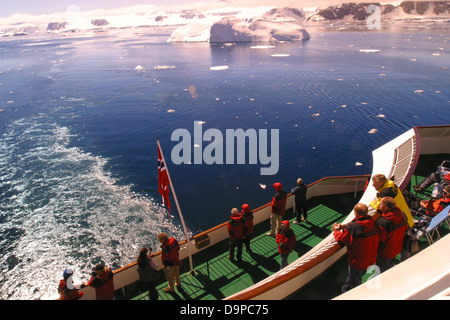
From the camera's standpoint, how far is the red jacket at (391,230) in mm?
4492

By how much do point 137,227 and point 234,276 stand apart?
7.04 metres

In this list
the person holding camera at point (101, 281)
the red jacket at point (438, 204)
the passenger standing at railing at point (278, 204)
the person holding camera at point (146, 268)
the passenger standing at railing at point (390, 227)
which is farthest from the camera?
the passenger standing at railing at point (278, 204)

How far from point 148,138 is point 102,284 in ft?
58.1

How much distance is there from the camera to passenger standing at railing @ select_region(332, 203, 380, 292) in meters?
4.34

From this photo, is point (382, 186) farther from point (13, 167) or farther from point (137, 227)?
point (13, 167)

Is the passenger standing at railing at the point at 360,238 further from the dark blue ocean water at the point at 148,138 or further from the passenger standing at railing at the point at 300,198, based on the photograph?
the dark blue ocean water at the point at 148,138

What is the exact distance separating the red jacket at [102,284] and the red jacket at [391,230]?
5002 mm

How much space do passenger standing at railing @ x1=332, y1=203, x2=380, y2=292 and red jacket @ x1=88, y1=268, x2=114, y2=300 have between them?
4.29 m

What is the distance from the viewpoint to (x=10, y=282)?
10266 mm

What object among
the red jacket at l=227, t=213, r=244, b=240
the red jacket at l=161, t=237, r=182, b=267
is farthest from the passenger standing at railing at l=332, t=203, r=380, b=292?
the red jacket at l=161, t=237, r=182, b=267

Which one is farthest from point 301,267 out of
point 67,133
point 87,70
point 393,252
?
point 87,70

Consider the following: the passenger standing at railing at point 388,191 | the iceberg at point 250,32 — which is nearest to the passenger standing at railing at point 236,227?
the passenger standing at railing at point 388,191

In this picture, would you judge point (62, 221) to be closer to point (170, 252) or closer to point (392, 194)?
point (170, 252)

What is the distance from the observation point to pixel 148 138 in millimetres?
22203
